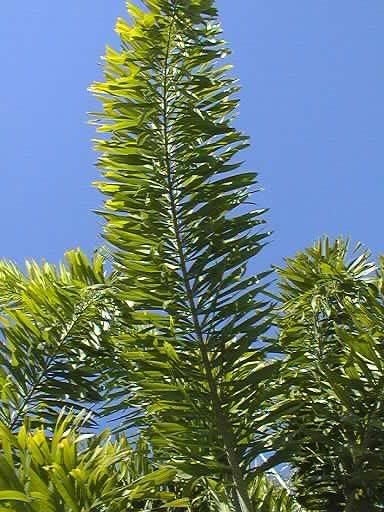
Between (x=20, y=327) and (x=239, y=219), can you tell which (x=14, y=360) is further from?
(x=239, y=219)

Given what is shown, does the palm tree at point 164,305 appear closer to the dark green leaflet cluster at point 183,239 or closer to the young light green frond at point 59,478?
the dark green leaflet cluster at point 183,239

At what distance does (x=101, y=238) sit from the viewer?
243 centimetres

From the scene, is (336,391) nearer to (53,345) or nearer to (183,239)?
(183,239)

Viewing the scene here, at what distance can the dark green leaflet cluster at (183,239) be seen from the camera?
215 cm

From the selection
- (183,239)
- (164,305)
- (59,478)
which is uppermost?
(183,239)

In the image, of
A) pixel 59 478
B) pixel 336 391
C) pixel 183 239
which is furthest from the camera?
pixel 183 239

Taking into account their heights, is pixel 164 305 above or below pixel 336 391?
above

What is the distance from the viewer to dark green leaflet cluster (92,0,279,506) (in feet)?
7.05

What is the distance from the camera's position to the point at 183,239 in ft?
8.00

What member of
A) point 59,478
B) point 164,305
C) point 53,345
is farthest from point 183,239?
point 59,478

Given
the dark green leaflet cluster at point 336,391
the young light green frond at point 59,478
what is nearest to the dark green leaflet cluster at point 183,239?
the dark green leaflet cluster at point 336,391

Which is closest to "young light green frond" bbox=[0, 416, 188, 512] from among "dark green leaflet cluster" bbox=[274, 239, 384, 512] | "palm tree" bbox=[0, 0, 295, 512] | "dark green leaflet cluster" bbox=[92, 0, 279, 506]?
"palm tree" bbox=[0, 0, 295, 512]

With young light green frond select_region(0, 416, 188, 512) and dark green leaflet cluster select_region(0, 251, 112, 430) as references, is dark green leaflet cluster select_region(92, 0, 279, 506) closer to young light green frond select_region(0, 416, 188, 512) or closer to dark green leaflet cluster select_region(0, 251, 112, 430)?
dark green leaflet cluster select_region(0, 251, 112, 430)

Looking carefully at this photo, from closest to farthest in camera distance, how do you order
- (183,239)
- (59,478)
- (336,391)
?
1. (59,478)
2. (336,391)
3. (183,239)
